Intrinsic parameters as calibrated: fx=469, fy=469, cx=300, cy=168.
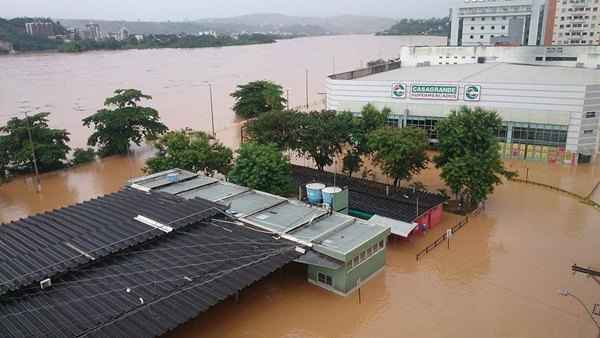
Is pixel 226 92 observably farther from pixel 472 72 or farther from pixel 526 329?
pixel 526 329

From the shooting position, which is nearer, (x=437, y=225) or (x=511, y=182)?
(x=437, y=225)

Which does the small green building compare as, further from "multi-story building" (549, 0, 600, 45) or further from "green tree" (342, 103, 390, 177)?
"multi-story building" (549, 0, 600, 45)

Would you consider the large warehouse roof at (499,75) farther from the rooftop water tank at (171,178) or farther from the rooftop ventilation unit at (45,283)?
the rooftop ventilation unit at (45,283)

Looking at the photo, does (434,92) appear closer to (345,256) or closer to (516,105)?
(516,105)

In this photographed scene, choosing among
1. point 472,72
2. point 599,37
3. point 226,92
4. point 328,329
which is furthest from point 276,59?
point 328,329

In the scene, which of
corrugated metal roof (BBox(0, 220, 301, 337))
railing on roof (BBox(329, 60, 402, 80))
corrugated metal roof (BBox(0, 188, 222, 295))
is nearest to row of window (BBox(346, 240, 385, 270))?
corrugated metal roof (BBox(0, 220, 301, 337))

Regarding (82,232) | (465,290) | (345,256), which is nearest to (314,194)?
(345,256)
